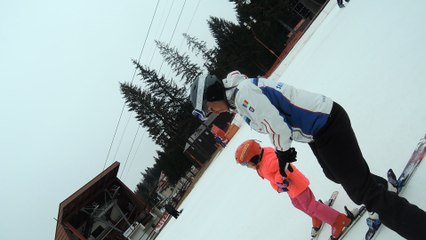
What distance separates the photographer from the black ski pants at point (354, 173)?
229 centimetres

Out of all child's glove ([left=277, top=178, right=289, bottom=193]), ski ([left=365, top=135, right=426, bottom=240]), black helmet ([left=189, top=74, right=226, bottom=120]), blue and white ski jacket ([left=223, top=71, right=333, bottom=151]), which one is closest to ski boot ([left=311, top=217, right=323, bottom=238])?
child's glove ([left=277, top=178, right=289, bottom=193])

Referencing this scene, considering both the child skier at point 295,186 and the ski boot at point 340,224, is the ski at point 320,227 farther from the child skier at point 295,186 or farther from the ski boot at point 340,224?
the ski boot at point 340,224

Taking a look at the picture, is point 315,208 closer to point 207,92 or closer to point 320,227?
point 320,227

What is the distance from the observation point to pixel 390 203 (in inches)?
91.7

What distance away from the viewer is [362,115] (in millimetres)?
4414

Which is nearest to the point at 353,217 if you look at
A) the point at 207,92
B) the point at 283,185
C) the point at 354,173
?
the point at 283,185

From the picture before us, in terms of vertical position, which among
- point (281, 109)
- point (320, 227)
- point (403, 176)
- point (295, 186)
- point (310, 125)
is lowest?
point (320, 227)

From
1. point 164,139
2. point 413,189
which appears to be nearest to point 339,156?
point 413,189

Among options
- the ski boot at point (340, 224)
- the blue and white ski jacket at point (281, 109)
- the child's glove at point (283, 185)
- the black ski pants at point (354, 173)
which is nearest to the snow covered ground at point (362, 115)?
the ski boot at point (340, 224)

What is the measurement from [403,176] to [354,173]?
2.01 ft

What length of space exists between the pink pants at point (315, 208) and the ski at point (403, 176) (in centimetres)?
49

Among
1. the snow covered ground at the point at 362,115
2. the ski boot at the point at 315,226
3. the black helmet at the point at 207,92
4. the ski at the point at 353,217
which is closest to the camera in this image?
the black helmet at the point at 207,92

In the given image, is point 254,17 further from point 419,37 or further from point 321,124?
point 321,124

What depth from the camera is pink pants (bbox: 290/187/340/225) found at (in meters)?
3.15
